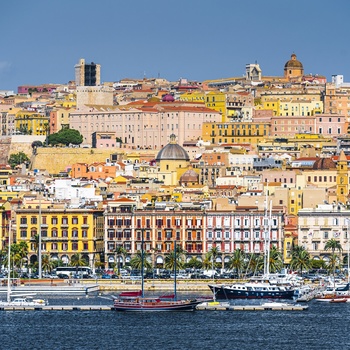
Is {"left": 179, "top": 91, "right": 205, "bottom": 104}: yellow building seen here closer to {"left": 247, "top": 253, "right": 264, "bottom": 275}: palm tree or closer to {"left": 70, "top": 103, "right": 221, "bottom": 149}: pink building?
{"left": 70, "top": 103, "right": 221, "bottom": 149}: pink building

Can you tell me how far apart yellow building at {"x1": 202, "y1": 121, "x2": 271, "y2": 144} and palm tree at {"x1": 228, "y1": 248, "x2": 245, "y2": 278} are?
169 ft

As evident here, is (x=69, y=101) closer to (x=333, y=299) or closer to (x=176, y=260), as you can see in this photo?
(x=176, y=260)

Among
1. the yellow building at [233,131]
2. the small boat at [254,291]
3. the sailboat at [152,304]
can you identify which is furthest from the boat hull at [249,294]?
the yellow building at [233,131]

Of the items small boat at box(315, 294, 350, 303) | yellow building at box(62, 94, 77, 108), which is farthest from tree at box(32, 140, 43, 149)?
small boat at box(315, 294, 350, 303)

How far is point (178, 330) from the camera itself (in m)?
76.6

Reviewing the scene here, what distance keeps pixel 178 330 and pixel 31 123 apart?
92.4m

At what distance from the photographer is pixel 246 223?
107 meters

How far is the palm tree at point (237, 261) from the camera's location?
9988 centimetres

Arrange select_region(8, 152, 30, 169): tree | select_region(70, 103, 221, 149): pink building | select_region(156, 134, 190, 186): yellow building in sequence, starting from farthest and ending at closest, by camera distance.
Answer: select_region(70, 103, 221, 149): pink building → select_region(8, 152, 30, 169): tree → select_region(156, 134, 190, 186): yellow building

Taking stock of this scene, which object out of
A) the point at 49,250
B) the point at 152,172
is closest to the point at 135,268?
the point at 49,250

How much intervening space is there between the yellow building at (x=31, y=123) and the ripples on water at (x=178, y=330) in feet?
272

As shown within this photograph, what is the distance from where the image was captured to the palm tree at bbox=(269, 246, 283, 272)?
3971 inches

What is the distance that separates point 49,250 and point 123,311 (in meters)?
24.7

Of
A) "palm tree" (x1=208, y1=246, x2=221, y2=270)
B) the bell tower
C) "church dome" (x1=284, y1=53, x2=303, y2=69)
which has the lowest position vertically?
"palm tree" (x1=208, y1=246, x2=221, y2=270)
